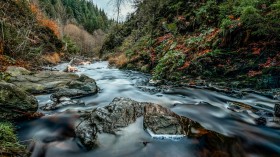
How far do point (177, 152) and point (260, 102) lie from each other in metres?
3.26

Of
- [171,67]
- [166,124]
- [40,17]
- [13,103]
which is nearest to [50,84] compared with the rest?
[13,103]

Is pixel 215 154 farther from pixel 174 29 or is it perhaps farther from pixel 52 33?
pixel 52 33

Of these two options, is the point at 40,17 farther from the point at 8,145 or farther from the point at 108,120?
the point at 8,145

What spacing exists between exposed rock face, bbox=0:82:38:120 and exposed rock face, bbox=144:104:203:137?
2.28m

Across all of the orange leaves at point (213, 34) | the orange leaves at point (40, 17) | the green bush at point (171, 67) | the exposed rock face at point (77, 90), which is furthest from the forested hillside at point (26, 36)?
the orange leaves at point (213, 34)

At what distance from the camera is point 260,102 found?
5.39 meters

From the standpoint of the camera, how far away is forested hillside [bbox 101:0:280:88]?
21.3 feet

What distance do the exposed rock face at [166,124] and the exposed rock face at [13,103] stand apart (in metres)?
2.28

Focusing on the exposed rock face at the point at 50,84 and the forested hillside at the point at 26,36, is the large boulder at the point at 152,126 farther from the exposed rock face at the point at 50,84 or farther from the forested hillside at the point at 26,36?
the forested hillside at the point at 26,36

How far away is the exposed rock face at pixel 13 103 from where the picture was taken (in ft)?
12.5

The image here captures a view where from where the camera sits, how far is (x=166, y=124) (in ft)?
12.2

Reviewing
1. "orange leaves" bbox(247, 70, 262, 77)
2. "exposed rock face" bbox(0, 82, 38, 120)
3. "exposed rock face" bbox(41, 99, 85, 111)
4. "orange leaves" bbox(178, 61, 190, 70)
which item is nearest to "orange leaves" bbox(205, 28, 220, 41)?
→ "orange leaves" bbox(178, 61, 190, 70)

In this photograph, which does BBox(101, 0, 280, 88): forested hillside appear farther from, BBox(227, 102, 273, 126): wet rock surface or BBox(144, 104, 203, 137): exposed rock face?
BBox(144, 104, 203, 137): exposed rock face

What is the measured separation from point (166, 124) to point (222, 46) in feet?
17.8
